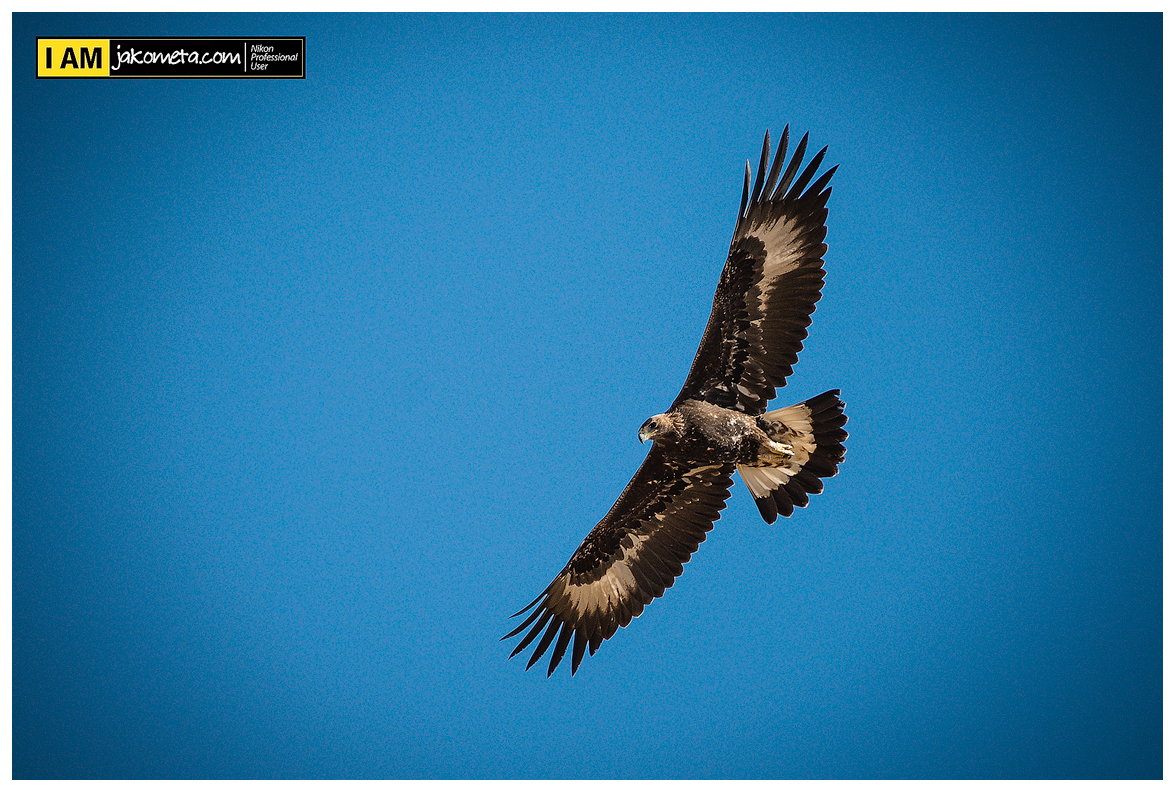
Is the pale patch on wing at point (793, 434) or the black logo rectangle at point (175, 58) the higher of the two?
the black logo rectangle at point (175, 58)

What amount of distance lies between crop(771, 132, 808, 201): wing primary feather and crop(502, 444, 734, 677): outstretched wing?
2216 mm

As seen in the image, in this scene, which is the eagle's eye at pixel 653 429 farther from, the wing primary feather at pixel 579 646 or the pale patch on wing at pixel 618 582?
the wing primary feather at pixel 579 646

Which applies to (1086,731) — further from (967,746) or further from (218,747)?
(218,747)

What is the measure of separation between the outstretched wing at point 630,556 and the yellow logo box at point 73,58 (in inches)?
245

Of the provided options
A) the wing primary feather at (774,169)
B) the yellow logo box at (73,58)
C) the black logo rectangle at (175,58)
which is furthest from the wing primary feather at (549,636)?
the yellow logo box at (73,58)

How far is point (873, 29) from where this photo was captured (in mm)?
10203

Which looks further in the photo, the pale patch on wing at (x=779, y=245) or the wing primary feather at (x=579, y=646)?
the wing primary feather at (x=579, y=646)

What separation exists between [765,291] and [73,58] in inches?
271

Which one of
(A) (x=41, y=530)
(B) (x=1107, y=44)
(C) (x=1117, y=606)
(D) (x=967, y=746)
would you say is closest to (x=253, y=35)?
(B) (x=1107, y=44)

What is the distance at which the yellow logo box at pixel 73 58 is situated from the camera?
339 inches

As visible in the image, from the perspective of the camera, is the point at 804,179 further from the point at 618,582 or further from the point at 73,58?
the point at 73,58

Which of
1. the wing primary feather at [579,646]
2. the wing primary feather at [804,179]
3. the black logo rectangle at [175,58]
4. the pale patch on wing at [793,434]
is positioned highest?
the black logo rectangle at [175,58]

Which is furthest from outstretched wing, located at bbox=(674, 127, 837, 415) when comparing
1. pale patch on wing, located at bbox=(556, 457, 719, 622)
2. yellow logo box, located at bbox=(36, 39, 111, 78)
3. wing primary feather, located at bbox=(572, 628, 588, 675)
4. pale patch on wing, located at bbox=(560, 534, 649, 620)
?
yellow logo box, located at bbox=(36, 39, 111, 78)

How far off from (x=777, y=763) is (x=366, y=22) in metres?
10.3
